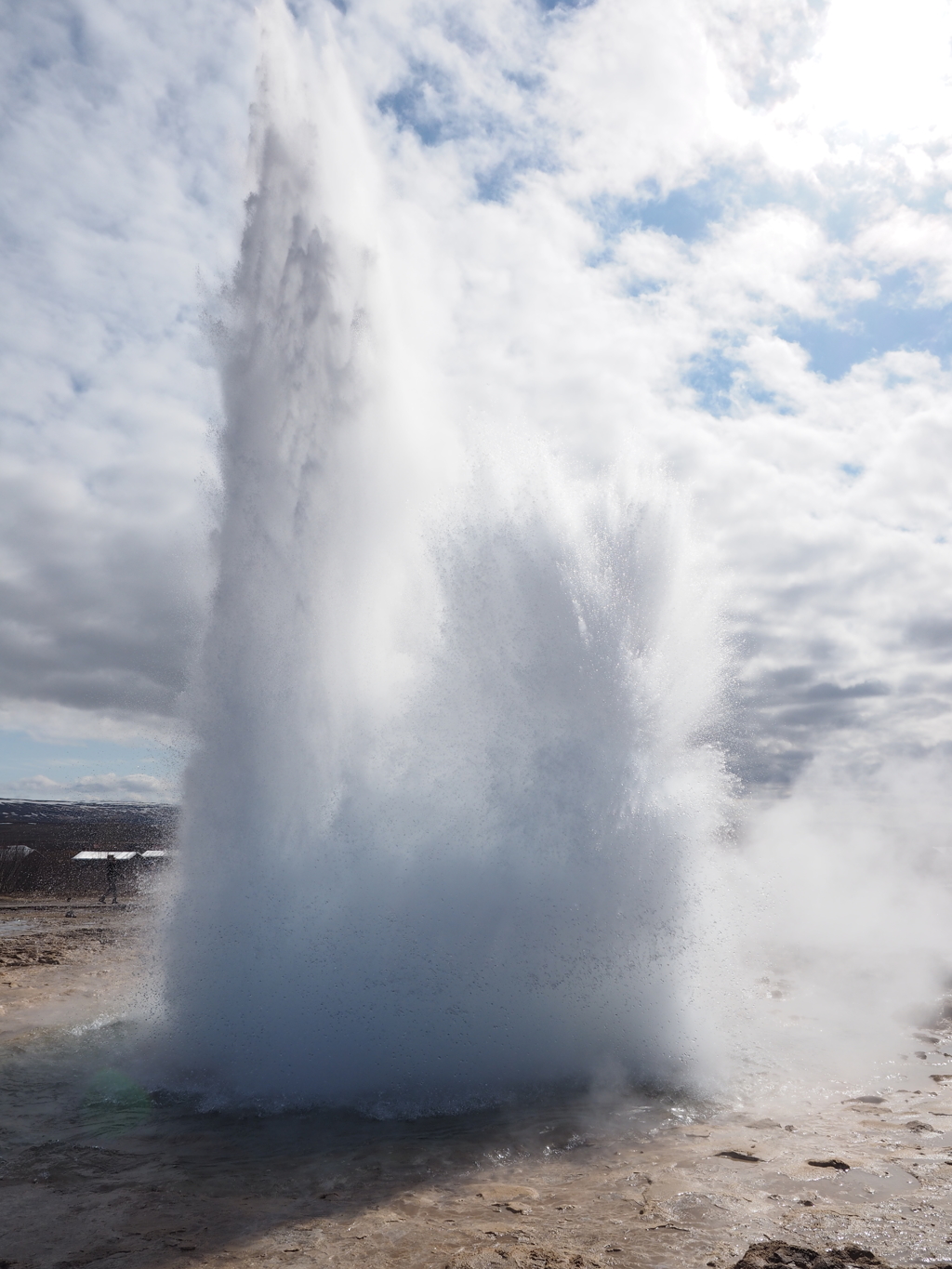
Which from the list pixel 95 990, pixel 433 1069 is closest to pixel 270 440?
pixel 433 1069

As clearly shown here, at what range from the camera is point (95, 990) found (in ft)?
48.5

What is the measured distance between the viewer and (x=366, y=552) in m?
Answer: 12.6

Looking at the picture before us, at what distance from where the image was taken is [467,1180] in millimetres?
6848

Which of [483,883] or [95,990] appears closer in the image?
[483,883]

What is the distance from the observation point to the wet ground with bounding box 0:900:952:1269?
18.4 feet

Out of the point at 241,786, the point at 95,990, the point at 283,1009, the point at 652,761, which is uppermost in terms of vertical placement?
the point at 652,761

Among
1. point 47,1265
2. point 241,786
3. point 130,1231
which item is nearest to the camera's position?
point 47,1265

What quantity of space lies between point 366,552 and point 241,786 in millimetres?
4260

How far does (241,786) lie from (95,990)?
7.58 m

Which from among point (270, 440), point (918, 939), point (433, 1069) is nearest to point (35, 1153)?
point (433, 1069)

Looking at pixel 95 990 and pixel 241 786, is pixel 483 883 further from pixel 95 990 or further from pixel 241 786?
pixel 95 990

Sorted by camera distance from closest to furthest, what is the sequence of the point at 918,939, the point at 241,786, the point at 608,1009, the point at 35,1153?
the point at 35,1153, the point at 608,1009, the point at 241,786, the point at 918,939

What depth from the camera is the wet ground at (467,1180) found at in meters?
5.60

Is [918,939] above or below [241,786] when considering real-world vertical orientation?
below
